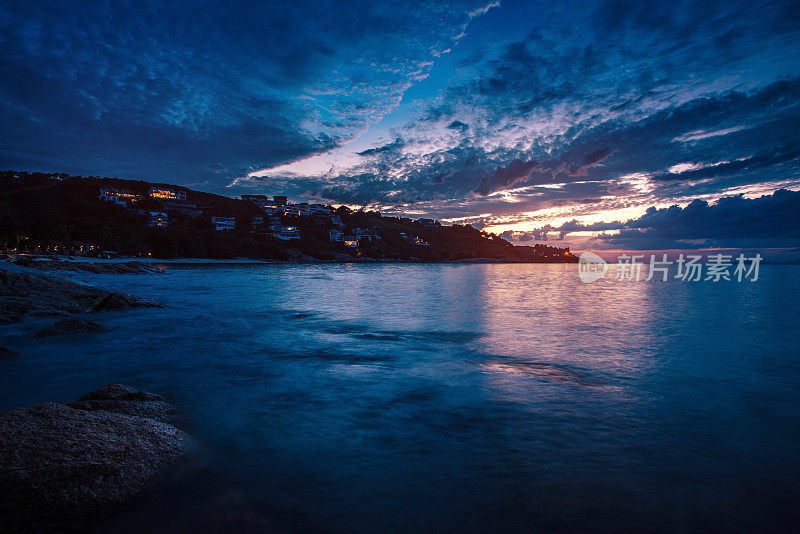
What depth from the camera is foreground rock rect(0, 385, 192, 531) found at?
3.11m

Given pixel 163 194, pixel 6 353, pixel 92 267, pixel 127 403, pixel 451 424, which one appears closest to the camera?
pixel 127 403

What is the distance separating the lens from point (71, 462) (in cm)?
343

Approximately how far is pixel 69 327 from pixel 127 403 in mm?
8647

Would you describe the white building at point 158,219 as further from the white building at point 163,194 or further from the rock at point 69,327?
the rock at point 69,327

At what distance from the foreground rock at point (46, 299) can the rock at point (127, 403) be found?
38.3 feet

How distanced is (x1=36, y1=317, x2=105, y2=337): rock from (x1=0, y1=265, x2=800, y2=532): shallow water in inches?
24.0

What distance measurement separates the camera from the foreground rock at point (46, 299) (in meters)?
13.5

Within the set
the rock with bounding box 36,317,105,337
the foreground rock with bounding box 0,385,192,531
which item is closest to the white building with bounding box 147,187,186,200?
the rock with bounding box 36,317,105,337

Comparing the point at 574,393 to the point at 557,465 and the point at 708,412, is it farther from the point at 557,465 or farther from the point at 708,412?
the point at 557,465

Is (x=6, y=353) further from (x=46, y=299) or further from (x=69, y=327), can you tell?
(x=46, y=299)

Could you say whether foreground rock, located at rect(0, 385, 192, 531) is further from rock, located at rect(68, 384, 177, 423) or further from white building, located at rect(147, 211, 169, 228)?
white building, located at rect(147, 211, 169, 228)

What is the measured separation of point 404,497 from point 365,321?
44.2ft

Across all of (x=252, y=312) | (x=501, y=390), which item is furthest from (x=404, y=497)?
(x=252, y=312)

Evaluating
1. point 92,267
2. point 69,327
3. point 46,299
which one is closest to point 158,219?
point 92,267
